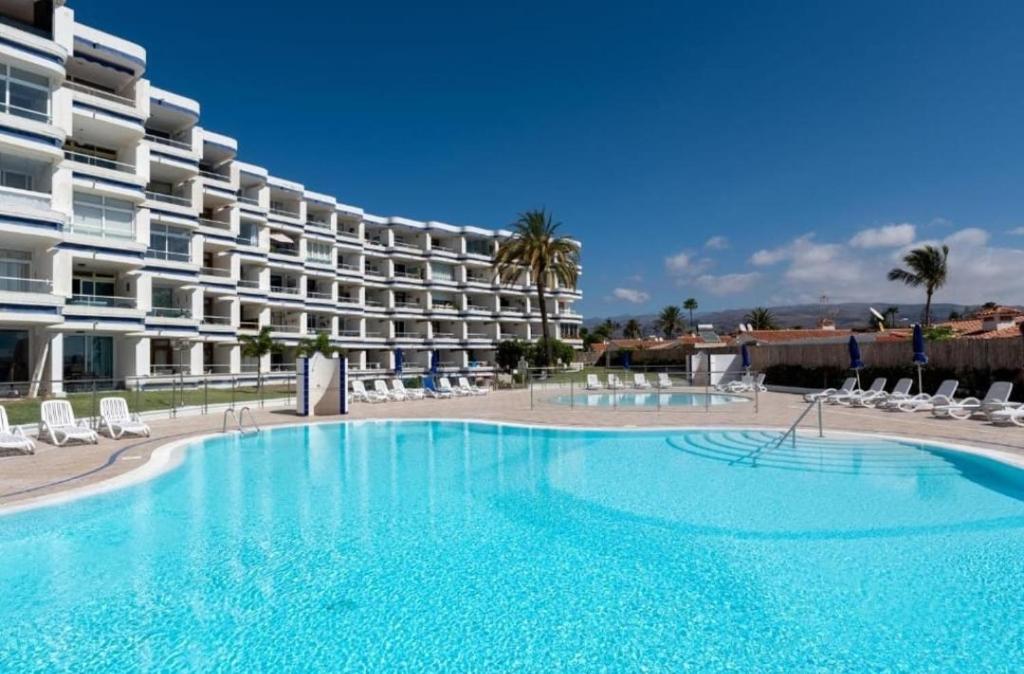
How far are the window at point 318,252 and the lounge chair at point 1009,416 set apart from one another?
45953mm

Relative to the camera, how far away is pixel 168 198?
3503 centimetres

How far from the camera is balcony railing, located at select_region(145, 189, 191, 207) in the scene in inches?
1355

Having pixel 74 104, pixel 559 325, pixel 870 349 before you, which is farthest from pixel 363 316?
pixel 870 349

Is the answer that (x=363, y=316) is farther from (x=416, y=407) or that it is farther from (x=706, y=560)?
(x=706, y=560)

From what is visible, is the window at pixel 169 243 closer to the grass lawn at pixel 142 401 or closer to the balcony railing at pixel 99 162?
the balcony railing at pixel 99 162

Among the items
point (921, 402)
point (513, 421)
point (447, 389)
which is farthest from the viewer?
point (447, 389)

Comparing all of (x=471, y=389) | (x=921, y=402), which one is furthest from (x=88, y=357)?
(x=921, y=402)

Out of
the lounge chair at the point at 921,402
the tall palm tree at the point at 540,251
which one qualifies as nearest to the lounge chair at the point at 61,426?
the lounge chair at the point at 921,402

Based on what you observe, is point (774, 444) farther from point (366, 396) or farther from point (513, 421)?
point (366, 396)

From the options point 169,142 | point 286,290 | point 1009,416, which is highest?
point 169,142

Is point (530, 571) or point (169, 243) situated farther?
point (169, 243)

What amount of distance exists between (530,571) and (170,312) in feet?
111

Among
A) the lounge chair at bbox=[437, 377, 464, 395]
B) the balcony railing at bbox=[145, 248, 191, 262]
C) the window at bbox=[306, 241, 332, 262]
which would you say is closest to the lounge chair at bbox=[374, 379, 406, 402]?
the lounge chair at bbox=[437, 377, 464, 395]

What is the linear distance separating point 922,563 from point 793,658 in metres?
3.37
